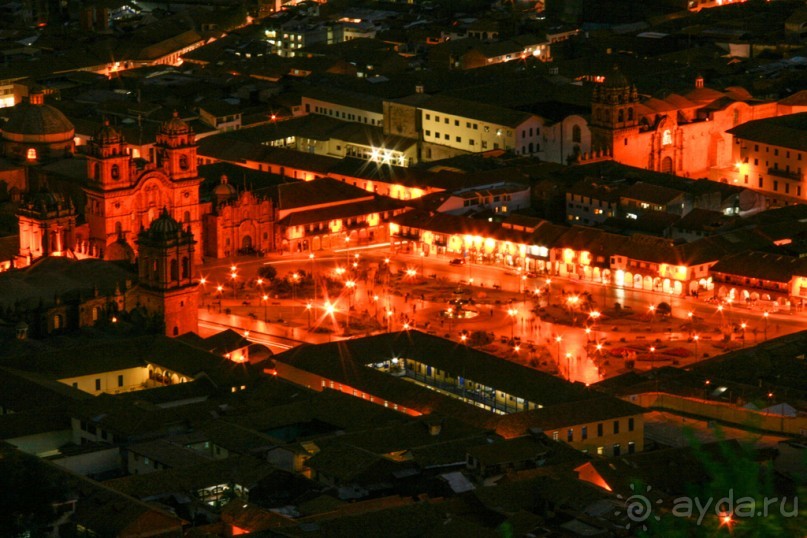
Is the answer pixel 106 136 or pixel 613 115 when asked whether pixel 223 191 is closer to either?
pixel 106 136

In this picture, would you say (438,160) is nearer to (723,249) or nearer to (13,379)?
(723,249)

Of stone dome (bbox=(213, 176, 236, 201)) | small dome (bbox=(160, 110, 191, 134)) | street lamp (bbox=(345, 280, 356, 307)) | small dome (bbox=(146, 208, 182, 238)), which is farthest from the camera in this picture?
stone dome (bbox=(213, 176, 236, 201))

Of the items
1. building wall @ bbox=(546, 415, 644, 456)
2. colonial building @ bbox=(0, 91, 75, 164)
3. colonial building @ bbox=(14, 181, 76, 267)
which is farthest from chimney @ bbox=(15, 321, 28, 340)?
colonial building @ bbox=(0, 91, 75, 164)

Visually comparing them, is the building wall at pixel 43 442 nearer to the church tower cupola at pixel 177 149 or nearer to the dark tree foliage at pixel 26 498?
the dark tree foliage at pixel 26 498

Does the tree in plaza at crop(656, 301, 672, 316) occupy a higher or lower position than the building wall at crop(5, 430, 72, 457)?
lower

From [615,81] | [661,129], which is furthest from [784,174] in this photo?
[615,81]

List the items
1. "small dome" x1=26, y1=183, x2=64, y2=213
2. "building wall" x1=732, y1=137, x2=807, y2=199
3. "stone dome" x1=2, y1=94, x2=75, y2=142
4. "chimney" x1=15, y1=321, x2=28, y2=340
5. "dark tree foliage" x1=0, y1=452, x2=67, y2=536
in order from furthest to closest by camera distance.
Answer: "building wall" x1=732, y1=137, x2=807, y2=199 < "stone dome" x1=2, y1=94, x2=75, y2=142 < "small dome" x1=26, y1=183, x2=64, y2=213 < "chimney" x1=15, y1=321, x2=28, y2=340 < "dark tree foliage" x1=0, y1=452, x2=67, y2=536

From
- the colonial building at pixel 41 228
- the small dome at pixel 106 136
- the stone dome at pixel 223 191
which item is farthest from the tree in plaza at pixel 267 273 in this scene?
the small dome at pixel 106 136

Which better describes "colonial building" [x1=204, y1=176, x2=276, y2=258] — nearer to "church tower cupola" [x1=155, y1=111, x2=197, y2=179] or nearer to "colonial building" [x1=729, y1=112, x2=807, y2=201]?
"church tower cupola" [x1=155, y1=111, x2=197, y2=179]
